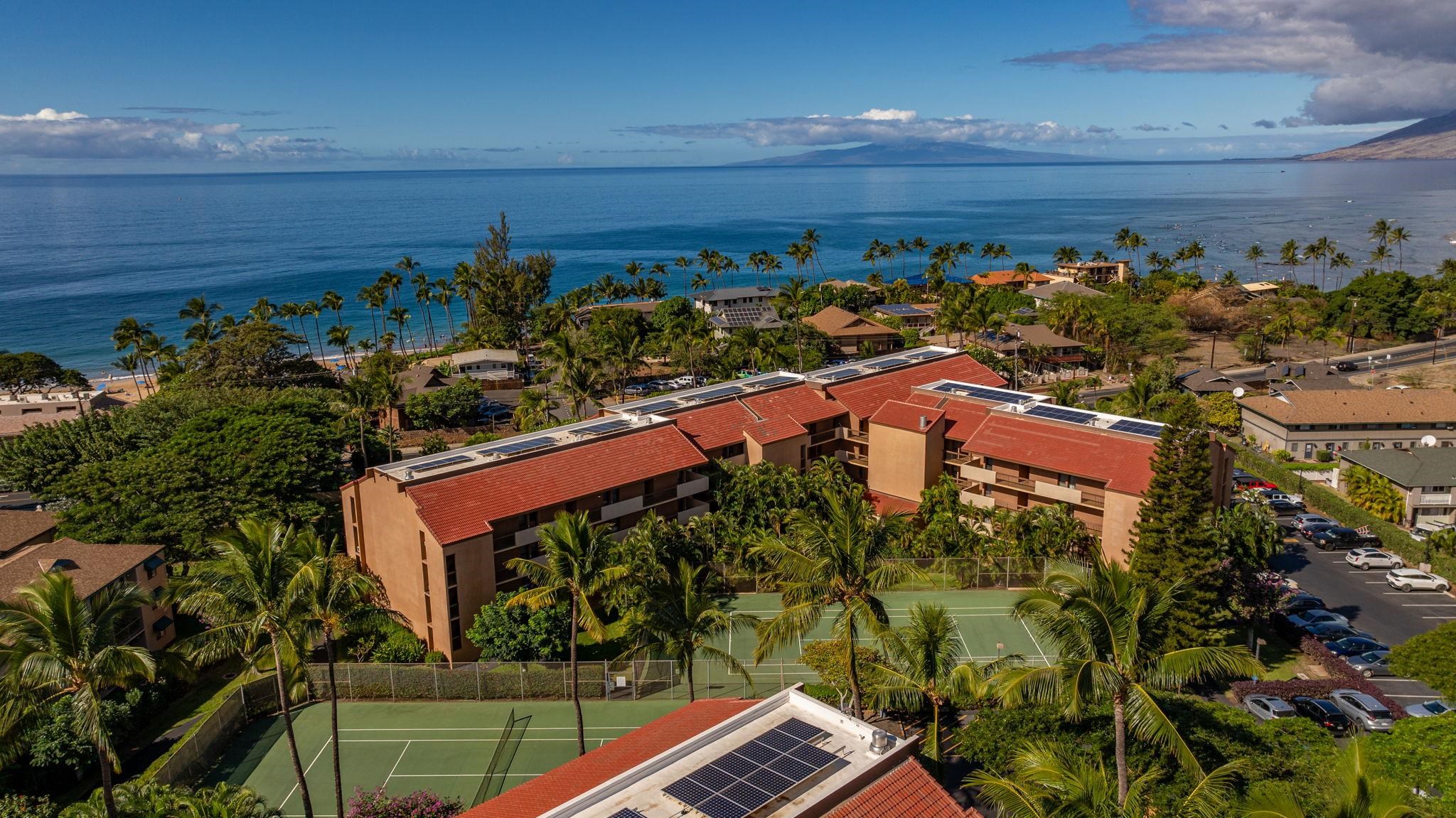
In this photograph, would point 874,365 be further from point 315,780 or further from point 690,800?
point 690,800

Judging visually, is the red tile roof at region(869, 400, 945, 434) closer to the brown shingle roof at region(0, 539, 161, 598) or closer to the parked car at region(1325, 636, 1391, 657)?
the parked car at region(1325, 636, 1391, 657)

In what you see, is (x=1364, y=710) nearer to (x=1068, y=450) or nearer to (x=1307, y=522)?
(x=1068, y=450)

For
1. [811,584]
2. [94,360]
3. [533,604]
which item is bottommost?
[94,360]

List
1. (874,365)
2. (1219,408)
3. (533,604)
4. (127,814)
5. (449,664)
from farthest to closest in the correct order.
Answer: (1219,408) < (874,365) < (449,664) < (533,604) < (127,814)

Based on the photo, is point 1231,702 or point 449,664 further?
point 449,664

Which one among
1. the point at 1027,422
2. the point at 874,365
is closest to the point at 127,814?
the point at 1027,422

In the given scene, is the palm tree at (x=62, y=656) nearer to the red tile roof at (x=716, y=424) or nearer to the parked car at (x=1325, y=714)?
the red tile roof at (x=716, y=424)

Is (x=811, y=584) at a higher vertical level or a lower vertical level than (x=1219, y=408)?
higher
